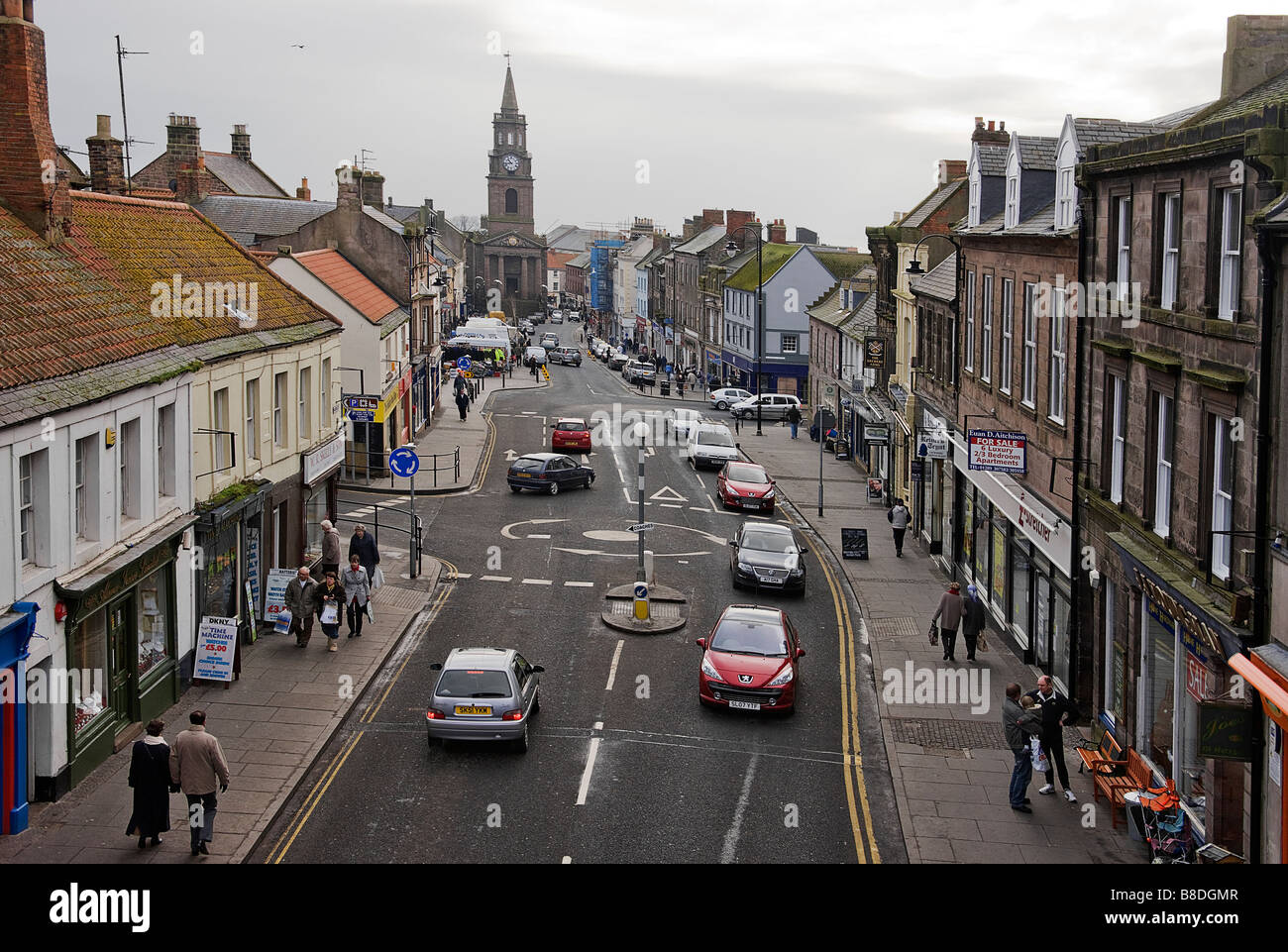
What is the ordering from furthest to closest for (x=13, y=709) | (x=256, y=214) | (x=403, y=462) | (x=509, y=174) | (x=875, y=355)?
(x=509, y=174) → (x=256, y=214) → (x=875, y=355) → (x=403, y=462) → (x=13, y=709)

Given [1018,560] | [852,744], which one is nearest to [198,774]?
[852,744]

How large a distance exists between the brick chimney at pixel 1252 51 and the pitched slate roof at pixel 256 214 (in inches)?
1630

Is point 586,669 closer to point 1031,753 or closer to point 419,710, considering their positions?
point 419,710

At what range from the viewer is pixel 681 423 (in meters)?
58.1

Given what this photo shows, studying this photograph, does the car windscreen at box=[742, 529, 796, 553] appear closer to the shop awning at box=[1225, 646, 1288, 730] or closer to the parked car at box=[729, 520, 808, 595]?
the parked car at box=[729, 520, 808, 595]

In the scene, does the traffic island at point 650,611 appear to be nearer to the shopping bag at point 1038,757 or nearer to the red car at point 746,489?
the shopping bag at point 1038,757

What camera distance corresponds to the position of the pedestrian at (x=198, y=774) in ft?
48.5

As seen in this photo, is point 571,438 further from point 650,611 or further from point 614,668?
point 614,668

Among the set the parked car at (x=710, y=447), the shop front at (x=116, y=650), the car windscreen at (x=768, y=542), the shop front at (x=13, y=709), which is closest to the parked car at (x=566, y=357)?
the parked car at (x=710, y=447)

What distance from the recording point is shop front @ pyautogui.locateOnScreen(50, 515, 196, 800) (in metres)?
16.8

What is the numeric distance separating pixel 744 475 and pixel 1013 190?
17.0m

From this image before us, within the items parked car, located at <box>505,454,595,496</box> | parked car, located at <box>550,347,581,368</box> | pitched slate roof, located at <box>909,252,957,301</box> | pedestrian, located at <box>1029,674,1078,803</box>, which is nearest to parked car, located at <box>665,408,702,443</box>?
parked car, located at <box>505,454,595,496</box>

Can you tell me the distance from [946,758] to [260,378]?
1515cm
